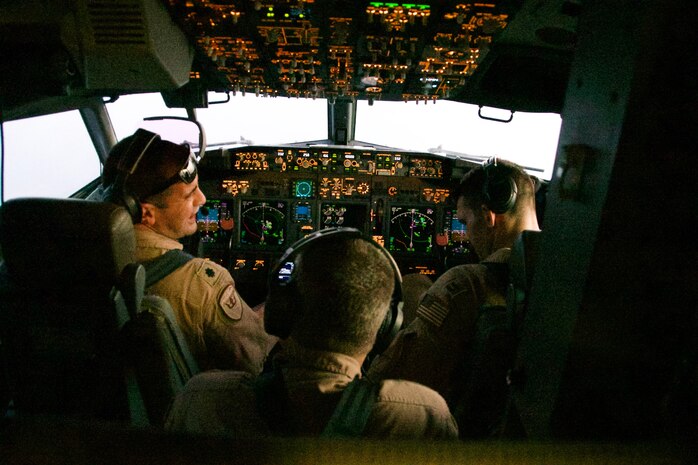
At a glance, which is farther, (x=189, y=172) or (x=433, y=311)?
(x=189, y=172)

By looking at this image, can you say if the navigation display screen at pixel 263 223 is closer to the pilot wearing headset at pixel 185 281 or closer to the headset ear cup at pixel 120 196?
the pilot wearing headset at pixel 185 281

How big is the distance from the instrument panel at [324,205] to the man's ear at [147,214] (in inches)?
65.5

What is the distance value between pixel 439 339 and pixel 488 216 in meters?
0.60

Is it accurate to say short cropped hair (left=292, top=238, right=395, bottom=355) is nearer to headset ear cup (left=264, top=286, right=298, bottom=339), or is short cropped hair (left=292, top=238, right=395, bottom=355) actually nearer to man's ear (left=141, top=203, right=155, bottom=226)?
headset ear cup (left=264, top=286, right=298, bottom=339)

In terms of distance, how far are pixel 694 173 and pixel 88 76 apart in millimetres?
1815

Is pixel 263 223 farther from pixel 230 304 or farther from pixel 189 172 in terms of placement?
pixel 230 304

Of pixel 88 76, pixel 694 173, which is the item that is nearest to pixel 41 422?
pixel 694 173

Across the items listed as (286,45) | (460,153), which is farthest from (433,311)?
(460,153)

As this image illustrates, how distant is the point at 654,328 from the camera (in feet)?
2.16

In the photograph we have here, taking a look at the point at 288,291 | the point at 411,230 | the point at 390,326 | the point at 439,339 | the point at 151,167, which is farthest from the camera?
the point at 411,230

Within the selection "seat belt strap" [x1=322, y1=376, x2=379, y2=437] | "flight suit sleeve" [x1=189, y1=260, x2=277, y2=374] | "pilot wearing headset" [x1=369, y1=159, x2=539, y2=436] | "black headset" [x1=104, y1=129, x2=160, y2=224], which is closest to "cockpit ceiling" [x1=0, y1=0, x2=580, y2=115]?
"black headset" [x1=104, y1=129, x2=160, y2=224]

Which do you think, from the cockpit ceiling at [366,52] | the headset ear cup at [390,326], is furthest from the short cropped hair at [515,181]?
the headset ear cup at [390,326]

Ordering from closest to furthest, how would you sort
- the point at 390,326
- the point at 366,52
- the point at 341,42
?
the point at 390,326 → the point at 341,42 → the point at 366,52

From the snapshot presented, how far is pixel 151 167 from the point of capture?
1.62 m
